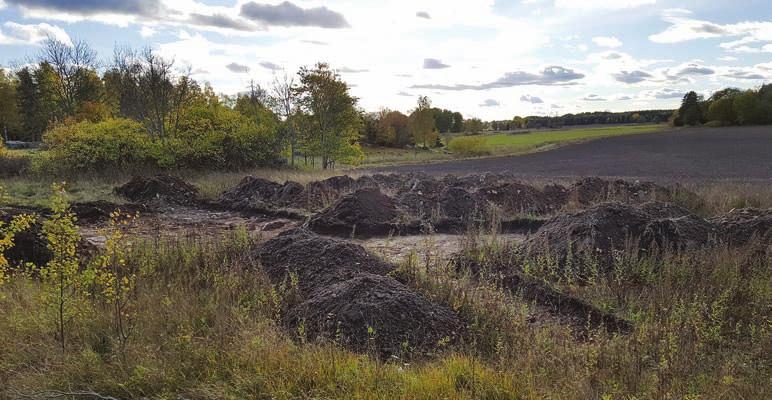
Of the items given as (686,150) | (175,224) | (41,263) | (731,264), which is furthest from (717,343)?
(686,150)

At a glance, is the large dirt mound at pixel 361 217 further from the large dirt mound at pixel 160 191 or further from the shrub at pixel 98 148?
the shrub at pixel 98 148

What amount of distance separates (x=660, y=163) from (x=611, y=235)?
28968 millimetres

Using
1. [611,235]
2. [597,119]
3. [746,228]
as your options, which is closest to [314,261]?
[611,235]

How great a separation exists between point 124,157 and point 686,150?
4152 cm

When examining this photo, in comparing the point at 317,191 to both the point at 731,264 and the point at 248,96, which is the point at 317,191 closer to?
the point at 731,264

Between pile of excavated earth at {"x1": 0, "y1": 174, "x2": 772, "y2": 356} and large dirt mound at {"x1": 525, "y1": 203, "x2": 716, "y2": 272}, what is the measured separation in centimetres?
2

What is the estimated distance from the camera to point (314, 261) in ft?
20.7

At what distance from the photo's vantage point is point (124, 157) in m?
18.8

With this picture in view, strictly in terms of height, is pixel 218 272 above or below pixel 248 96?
below

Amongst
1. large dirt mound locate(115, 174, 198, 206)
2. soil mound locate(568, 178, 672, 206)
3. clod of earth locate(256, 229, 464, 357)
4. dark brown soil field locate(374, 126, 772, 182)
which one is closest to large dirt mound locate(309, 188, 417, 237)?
clod of earth locate(256, 229, 464, 357)

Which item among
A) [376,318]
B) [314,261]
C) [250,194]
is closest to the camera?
[376,318]

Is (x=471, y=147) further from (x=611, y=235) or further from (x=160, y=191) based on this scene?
(x=611, y=235)

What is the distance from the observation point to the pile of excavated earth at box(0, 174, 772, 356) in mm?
4512

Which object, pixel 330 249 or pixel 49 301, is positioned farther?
pixel 330 249
